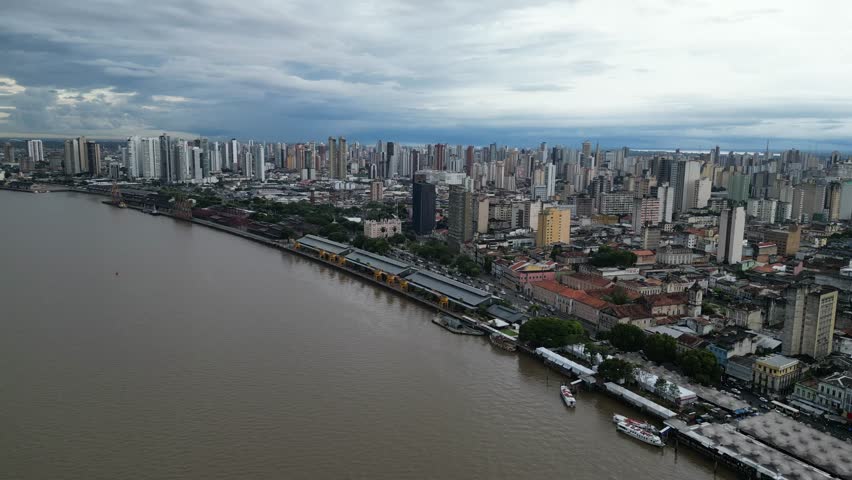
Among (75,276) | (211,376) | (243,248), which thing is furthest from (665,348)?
(243,248)

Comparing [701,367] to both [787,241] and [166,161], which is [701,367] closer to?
[787,241]

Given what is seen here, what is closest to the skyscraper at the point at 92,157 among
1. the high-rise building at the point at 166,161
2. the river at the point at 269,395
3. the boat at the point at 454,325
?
the high-rise building at the point at 166,161

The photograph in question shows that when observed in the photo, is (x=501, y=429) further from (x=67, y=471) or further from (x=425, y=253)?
(x=425, y=253)

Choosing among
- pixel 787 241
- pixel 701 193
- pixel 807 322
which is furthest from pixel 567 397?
pixel 701 193

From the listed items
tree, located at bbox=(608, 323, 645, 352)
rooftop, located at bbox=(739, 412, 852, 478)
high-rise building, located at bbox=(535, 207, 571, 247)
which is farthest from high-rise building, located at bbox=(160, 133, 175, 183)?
rooftop, located at bbox=(739, 412, 852, 478)

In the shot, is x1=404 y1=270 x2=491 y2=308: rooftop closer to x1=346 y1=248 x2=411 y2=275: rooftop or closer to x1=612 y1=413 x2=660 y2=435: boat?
x1=346 y1=248 x2=411 y2=275: rooftop

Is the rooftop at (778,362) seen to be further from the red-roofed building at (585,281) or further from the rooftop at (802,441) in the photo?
the red-roofed building at (585,281)
